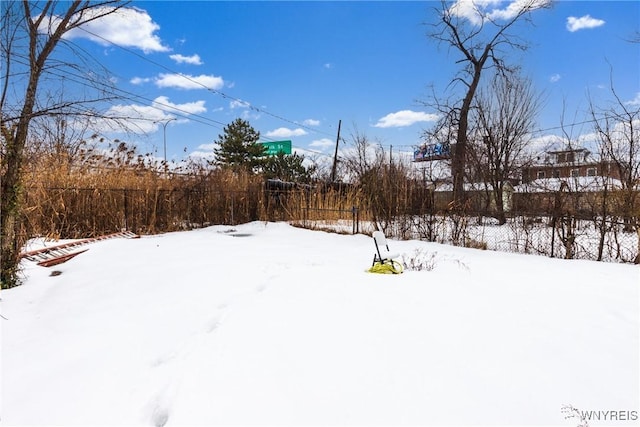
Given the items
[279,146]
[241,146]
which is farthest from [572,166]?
[241,146]

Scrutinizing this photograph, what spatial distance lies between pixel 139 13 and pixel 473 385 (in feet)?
17.5

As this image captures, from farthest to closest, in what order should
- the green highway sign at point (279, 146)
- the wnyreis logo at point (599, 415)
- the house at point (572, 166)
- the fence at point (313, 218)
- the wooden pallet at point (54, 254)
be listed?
the green highway sign at point (279, 146), the house at point (572, 166), the fence at point (313, 218), the wooden pallet at point (54, 254), the wnyreis logo at point (599, 415)

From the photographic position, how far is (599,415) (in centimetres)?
184

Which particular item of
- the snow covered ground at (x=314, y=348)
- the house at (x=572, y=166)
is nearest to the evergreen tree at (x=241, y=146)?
the house at (x=572, y=166)

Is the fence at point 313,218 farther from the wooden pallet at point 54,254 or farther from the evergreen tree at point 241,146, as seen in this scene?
the evergreen tree at point 241,146

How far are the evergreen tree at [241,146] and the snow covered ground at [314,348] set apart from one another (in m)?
21.7

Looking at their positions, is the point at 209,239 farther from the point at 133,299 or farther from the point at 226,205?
the point at 133,299

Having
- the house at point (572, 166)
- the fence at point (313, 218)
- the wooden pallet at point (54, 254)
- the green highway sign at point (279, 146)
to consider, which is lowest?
the wooden pallet at point (54, 254)

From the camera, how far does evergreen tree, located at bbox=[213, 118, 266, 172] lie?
84.1ft

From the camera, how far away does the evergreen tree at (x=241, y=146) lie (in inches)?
1009

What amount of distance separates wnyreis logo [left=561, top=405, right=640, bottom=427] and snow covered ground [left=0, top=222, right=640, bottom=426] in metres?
0.01

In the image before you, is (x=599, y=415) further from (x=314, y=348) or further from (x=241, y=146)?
(x=241, y=146)

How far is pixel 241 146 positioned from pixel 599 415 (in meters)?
25.7

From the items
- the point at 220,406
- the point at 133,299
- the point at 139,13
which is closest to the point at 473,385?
the point at 220,406
